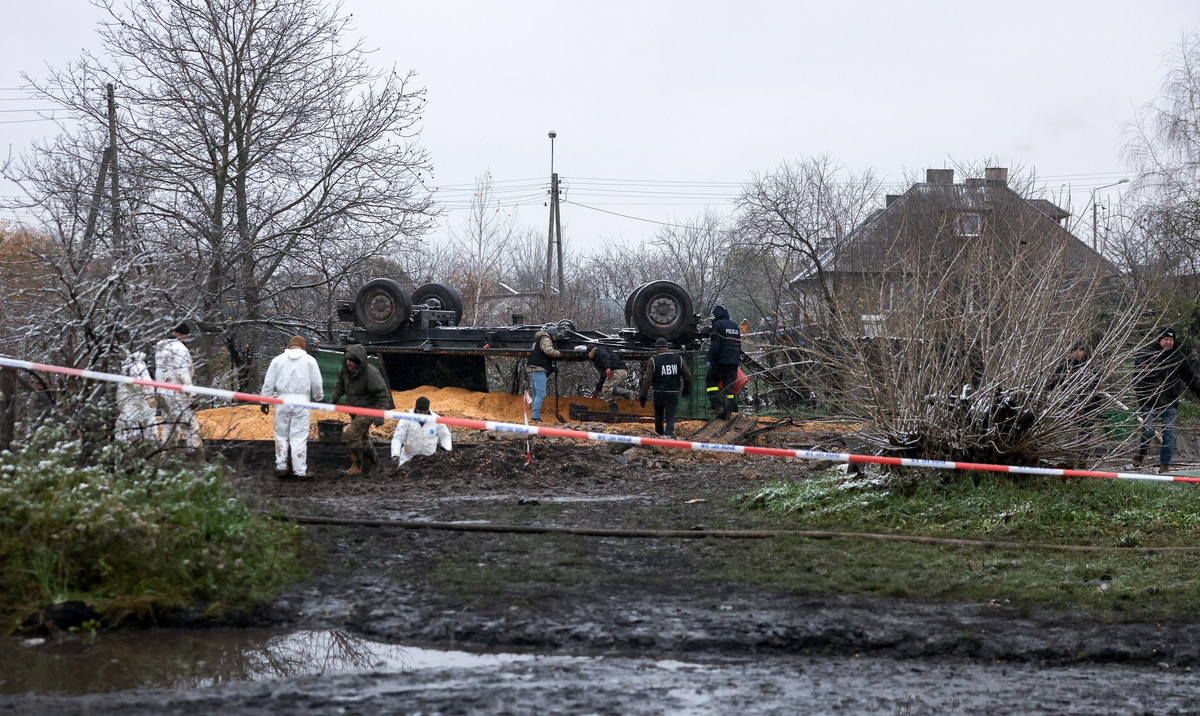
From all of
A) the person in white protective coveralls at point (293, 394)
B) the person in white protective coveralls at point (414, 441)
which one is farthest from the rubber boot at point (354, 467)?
the person in white protective coveralls at point (293, 394)

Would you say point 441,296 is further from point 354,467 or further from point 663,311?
point 354,467

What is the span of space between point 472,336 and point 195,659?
46.6 feet

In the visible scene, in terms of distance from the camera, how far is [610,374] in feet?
58.7

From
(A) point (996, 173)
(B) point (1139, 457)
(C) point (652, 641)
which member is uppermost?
(A) point (996, 173)

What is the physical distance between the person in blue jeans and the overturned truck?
0.23 m

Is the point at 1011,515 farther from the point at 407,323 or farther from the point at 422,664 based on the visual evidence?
the point at 407,323

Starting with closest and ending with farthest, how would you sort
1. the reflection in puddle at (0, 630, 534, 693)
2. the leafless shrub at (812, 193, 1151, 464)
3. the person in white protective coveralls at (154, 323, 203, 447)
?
the reflection in puddle at (0, 630, 534, 693)
the person in white protective coveralls at (154, 323, 203, 447)
the leafless shrub at (812, 193, 1151, 464)

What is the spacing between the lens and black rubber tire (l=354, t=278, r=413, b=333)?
19.0 meters

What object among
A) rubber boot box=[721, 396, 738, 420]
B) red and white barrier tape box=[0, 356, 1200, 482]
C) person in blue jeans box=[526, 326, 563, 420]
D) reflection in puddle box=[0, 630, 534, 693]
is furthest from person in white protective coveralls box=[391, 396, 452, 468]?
reflection in puddle box=[0, 630, 534, 693]

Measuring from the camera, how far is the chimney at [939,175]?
1140 inches

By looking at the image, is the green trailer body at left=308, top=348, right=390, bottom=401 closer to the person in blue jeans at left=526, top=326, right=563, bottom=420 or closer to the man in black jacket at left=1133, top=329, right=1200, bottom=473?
the person in blue jeans at left=526, top=326, right=563, bottom=420

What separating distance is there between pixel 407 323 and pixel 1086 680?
51.1 ft

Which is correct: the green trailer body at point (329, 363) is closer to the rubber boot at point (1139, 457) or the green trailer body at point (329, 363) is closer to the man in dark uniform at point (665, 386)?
the man in dark uniform at point (665, 386)

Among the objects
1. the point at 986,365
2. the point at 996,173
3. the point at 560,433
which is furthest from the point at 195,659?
the point at 996,173
